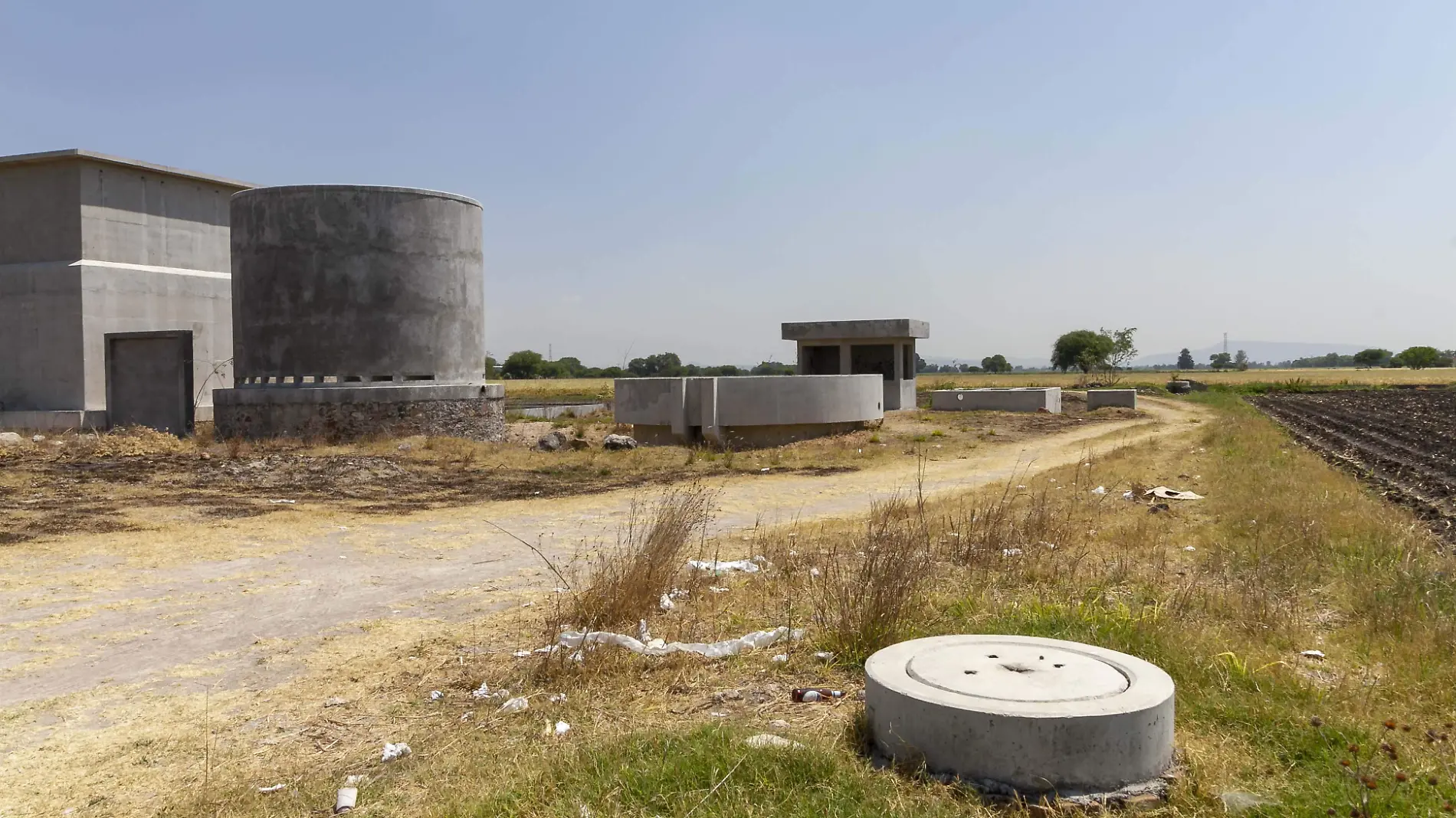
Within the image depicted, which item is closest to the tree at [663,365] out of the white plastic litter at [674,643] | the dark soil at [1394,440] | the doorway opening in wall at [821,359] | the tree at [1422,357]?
the doorway opening in wall at [821,359]

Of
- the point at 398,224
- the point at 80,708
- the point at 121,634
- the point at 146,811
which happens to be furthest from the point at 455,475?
the point at 146,811

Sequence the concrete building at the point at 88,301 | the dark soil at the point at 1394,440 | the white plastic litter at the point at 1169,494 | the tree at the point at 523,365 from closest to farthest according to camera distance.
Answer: the white plastic litter at the point at 1169,494, the dark soil at the point at 1394,440, the concrete building at the point at 88,301, the tree at the point at 523,365

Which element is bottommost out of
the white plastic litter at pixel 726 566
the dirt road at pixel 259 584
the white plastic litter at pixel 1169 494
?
the dirt road at pixel 259 584

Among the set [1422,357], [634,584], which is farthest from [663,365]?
[1422,357]

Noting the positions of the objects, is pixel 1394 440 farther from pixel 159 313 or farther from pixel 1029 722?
pixel 159 313

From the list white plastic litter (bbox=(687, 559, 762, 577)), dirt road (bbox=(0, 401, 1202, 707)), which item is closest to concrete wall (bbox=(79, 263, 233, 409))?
dirt road (bbox=(0, 401, 1202, 707))

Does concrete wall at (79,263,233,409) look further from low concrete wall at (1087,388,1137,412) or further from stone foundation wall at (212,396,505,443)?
low concrete wall at (1087,388,1137,412)

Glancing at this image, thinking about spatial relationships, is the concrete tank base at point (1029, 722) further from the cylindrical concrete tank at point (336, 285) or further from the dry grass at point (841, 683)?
the cylindrical concrete tank at point (336, 285)

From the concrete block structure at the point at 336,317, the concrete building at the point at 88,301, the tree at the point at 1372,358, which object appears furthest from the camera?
the tree at the point at 1372,358

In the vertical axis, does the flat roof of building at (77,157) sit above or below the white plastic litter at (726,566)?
above

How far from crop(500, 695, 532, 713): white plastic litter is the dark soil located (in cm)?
954

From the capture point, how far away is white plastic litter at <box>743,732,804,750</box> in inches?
160

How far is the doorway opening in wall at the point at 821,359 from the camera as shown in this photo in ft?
117

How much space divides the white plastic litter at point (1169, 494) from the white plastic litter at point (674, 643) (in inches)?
308
